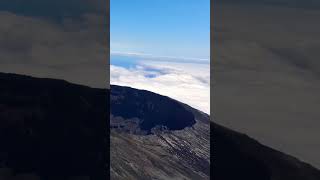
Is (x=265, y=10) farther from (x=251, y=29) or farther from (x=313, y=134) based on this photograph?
(x=313, y=134)

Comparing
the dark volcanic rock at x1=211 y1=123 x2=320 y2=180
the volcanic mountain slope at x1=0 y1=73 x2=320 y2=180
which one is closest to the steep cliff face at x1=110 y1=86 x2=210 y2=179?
the volcanic mountain slope at x1=0 y1=73 x2=320 y2=180

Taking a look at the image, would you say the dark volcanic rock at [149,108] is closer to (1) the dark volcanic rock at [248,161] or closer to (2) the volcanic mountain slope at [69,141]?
(2) the volcanic mountain slope at [69,141]

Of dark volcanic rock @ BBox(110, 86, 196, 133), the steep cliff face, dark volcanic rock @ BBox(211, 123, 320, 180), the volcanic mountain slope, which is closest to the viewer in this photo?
dark volcanic rock @ BBox(211, 123, 320, 180)

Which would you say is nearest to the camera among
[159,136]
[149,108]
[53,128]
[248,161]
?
[248,161]

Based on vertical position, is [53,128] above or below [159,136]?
above

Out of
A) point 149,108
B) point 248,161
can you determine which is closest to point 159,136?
point 149,108

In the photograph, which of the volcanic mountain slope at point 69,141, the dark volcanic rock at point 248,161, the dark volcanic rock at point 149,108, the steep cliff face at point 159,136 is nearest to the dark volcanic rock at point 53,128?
the volcanic mountain slope at point 69,141

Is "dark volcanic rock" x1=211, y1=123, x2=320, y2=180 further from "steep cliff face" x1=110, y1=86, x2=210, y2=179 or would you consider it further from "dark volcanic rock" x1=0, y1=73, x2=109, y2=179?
"steep cliff face" x1=110, y1=86, x2=210, y2=179

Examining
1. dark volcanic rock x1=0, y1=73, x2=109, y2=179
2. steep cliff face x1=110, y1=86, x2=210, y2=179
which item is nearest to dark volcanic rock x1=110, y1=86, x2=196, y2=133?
steep cliff face x1=110, y1=86, x2=210, y2=179

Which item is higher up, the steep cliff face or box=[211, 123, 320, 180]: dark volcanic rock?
box=[211, 123, 320, 180]: dark volcanic rock

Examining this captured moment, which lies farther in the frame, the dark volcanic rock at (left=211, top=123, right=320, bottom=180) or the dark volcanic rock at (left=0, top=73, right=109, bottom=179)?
the dark volcanic rock at (left=0, top=73, right=109, bottom=179)

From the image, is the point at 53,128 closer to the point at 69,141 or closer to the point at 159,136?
the point at 69,141

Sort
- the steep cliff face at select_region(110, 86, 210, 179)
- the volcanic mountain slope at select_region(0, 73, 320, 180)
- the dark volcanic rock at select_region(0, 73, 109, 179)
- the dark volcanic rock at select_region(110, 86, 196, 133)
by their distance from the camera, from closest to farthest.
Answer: the volcanic mountain slope at select_region(0, 73, 320, 180)
the dark volcanic rock at select_region(0, 73, 109, 179)
the steep cliff face at select_region(110, 86, 210, 179)
the dark volcanic rock at select_region(110, 86, 196, 133)
